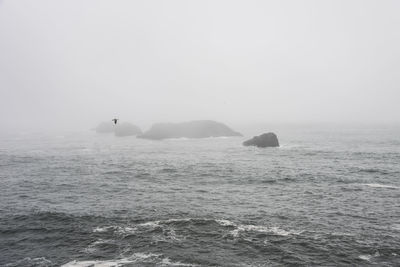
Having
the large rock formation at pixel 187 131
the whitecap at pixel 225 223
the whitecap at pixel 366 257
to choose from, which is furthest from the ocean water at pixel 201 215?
the large rock formation at pixel 187 131

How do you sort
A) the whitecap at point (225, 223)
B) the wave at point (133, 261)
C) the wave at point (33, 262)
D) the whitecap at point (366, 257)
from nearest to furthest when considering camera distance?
the wave at point (133, 261)
the wave at point (33, 262)
the whitecap at point (366, 257)
the whitecap at point (225, 223)

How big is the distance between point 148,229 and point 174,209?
23.5 ft

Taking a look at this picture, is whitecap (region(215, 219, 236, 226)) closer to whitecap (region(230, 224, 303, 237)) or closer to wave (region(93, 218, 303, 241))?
wave (region(93, 218, 303, 241))

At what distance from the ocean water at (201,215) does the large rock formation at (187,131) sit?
3218 inches

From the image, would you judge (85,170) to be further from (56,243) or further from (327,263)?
(327,263)

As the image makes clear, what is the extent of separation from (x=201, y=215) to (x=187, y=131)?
117m

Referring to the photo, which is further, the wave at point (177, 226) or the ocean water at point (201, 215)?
the wave at point (177, 226)

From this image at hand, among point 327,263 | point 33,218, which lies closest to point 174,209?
point 33,218

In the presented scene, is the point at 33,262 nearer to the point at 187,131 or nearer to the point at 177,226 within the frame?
the point at 177,226

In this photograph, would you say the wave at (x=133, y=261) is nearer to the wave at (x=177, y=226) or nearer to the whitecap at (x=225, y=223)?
the wave at (x=177, y=226)

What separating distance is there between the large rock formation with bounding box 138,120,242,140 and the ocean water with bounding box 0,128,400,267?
268ft

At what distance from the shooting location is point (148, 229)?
31766mm

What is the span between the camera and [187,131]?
152625 mm

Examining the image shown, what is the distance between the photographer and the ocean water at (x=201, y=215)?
26.0m
